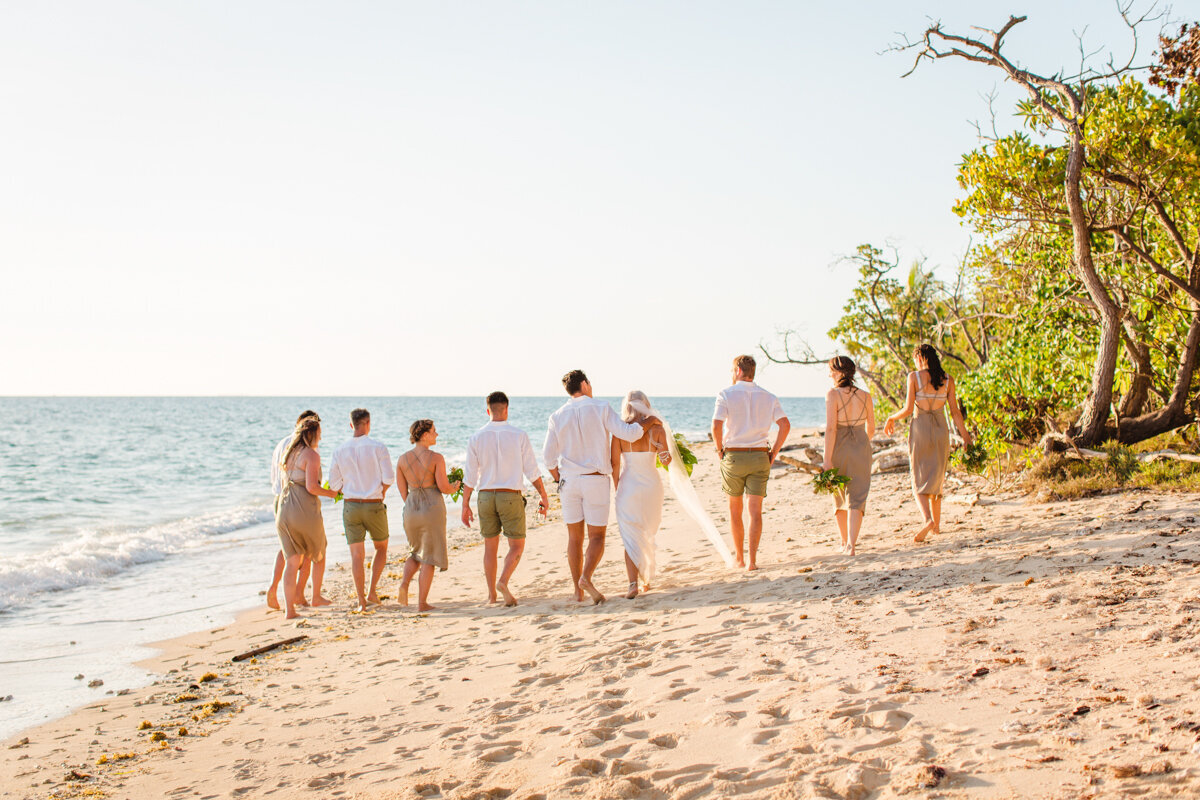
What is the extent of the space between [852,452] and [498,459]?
3.13m

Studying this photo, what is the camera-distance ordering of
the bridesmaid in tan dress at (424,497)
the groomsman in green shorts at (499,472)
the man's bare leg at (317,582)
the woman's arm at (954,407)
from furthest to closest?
the man's bare leg at (317,582), the woman's arm at (954,407), the bridesmaid in tan dress at (424,497), the groomsman in green shorts at (499,472)

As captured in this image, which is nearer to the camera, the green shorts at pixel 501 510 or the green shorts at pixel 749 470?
the green shorts at pixel 501 510

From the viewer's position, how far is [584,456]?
6.92 m

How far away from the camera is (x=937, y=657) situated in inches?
173

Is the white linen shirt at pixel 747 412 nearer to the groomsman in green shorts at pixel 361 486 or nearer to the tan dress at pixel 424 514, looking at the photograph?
the tan dress at pixel 424 514

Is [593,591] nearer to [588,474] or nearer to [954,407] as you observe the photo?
[588,474]

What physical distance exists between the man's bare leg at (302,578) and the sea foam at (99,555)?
3.51m

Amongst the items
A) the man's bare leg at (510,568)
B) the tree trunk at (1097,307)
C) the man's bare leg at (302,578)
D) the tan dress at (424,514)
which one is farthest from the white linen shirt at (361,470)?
the tree trunk at (1097,307)

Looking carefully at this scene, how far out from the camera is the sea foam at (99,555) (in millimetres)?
10078

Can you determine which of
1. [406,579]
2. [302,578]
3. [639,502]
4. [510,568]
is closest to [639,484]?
[639,502]

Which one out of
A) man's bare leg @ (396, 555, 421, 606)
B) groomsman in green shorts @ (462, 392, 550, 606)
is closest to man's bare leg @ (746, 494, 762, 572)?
groomsman in green shorts @ (462, 392, 550, 606)

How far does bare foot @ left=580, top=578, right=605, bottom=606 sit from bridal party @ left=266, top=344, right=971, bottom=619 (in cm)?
1

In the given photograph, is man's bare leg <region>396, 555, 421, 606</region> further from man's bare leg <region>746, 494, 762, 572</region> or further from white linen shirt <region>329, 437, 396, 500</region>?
man's bare leg <region>746, 494, 762, 572</region>

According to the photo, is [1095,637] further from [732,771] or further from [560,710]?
[560,710]
